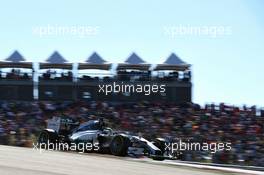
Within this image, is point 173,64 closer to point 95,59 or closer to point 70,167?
point 95,59

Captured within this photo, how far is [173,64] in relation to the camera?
2961 cm

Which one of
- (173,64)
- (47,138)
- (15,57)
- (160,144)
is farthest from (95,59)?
(160,144)

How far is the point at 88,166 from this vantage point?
12.3m

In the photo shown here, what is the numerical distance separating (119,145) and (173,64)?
13079mm

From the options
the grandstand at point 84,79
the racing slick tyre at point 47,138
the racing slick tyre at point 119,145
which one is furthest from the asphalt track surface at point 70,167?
the grandstand at point 84,79

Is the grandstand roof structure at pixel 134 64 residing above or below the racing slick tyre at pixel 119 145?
above

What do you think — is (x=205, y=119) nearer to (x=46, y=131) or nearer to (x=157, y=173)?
(x=46, y=131)

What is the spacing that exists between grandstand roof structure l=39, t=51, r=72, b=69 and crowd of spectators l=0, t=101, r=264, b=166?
3.64 meters

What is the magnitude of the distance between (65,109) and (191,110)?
6.21 meters

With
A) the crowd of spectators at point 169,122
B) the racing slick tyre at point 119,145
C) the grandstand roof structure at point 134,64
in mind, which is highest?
the grandstand roof structure at point 134,64

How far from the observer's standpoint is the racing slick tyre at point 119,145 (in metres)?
17.0

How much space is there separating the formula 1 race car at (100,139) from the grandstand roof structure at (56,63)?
33.1ft

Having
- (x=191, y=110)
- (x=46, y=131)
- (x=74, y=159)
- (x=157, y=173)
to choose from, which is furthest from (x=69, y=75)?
(x=157, y=173)

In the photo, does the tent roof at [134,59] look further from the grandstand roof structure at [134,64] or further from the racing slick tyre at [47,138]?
the racing slick tyre at [47,138]
